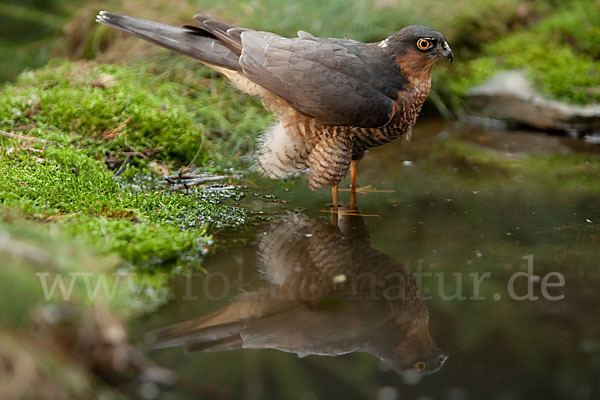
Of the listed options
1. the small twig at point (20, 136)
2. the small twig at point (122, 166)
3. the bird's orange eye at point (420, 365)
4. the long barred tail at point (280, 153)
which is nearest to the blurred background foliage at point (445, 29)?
the small twig at point (122, 166)

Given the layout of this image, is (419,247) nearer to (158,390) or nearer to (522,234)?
(522,234)

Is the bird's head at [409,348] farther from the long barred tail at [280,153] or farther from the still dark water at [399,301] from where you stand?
the long barred tail at [280,153]

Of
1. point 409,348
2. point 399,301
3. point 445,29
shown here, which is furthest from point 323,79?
point 445,29

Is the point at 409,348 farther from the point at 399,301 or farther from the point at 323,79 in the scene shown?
the point at 323,79

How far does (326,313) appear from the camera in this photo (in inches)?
104

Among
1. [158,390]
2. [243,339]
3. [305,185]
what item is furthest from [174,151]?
[158,390]

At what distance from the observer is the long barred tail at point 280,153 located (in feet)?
13.1

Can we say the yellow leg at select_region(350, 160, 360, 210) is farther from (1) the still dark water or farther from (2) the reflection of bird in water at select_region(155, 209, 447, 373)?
(2) the reflection of bird in water at select_region(155, 209, 447, 373)

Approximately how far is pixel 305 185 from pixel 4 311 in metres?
2.74

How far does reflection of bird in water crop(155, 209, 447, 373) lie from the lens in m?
2.41

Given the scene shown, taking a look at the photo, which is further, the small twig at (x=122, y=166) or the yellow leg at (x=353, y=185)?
the small twig at (x=122, y=166)

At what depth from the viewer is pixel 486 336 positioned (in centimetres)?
245

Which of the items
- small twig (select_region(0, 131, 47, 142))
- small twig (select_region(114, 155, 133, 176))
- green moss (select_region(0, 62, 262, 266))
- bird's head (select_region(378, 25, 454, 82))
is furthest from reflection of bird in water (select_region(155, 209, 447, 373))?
small twig (select_region(0, 131, 47, 142))

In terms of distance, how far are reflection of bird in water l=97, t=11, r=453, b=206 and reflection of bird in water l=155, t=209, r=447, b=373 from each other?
769 millimetres
